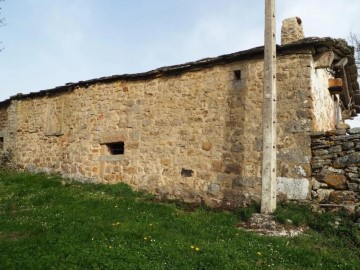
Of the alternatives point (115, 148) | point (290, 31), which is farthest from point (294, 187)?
point (115, 148)

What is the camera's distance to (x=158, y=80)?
29.3 feet

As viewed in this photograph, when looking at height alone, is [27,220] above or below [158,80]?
below

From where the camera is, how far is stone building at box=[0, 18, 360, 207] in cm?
691

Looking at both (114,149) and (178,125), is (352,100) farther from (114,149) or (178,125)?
(114,149)

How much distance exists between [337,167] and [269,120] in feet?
4.99

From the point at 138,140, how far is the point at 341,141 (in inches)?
190

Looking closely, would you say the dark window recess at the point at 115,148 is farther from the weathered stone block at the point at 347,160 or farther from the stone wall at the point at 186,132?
Result: the weathered stone block at the point at 347,160

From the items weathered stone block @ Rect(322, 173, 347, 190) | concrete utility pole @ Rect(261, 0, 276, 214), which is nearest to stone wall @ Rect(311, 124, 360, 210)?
weathered stone block @ Rect(322, 173, 347, 190)

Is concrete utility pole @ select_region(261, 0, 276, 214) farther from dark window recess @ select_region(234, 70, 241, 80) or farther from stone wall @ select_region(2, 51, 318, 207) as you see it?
dark window recess @ select_region(234, 70, 241, 80)

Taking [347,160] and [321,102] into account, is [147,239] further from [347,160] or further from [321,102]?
[321,102]

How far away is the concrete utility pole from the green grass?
0.35m

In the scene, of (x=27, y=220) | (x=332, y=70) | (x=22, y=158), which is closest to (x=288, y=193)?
(x=332, y=70)

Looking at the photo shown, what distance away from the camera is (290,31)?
8062 mm

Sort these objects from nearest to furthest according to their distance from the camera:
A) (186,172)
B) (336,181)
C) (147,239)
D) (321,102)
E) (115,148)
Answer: (147,239) < (336,181) < (321,102) < (186,172) < (115,148)
